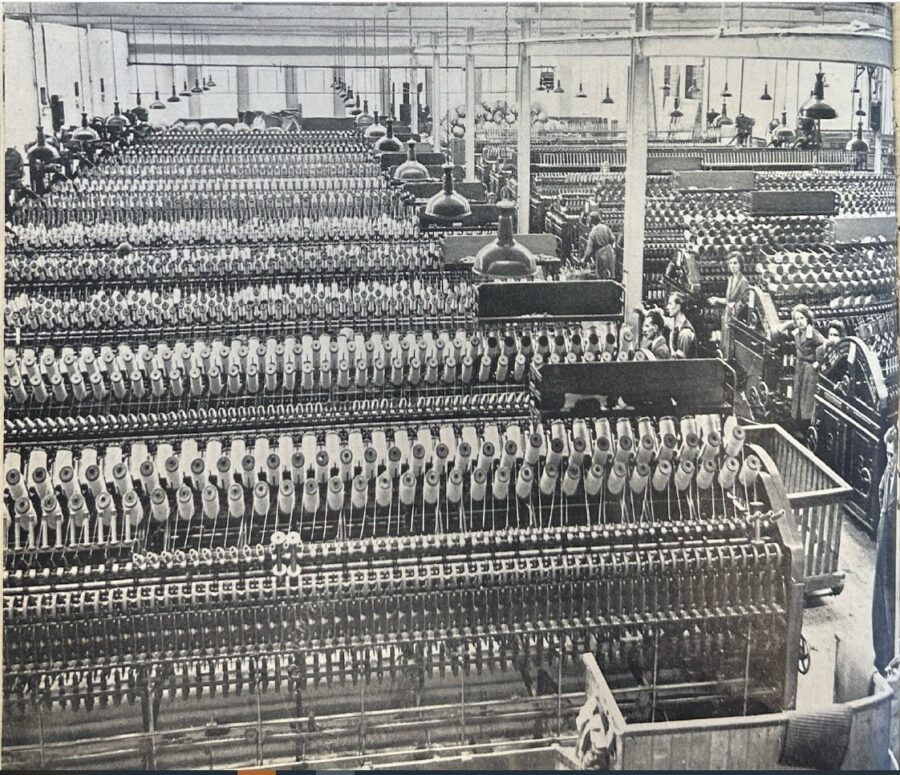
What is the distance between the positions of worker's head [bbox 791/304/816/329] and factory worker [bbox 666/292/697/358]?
45cm

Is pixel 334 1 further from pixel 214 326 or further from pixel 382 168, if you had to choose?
pixel 382 168

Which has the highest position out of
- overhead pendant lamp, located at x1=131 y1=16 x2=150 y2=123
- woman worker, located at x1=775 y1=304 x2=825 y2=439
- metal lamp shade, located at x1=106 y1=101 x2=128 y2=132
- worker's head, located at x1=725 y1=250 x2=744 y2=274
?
overhead pendant lamp, located at x1=131 y1=16 x2=150 y2=123

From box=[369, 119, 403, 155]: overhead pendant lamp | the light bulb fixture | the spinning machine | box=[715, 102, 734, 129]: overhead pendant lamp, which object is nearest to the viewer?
the spinning machine

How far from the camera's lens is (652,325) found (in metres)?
4.38

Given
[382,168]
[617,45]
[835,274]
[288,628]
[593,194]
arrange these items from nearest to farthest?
[288,628]
[617,45]
[835,274]
[382,168]
[593,194]

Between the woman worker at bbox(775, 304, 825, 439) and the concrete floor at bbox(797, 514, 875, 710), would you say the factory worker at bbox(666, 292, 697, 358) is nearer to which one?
the woman worker at bbox(775, 304, 825, 439)

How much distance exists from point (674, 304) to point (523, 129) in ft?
4.37

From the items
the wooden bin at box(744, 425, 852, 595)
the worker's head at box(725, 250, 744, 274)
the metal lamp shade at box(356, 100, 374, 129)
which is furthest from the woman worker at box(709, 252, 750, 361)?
the metal lamp shade at box(356, 100, 374, 129)

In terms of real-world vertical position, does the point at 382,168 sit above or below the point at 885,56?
below

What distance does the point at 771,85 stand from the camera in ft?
13.8

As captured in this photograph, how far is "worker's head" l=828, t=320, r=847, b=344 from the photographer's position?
4250 mm

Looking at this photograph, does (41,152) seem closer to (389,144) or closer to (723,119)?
(389,144)

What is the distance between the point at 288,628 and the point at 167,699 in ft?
1.80

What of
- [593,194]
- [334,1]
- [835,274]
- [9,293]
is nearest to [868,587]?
[835,274]
